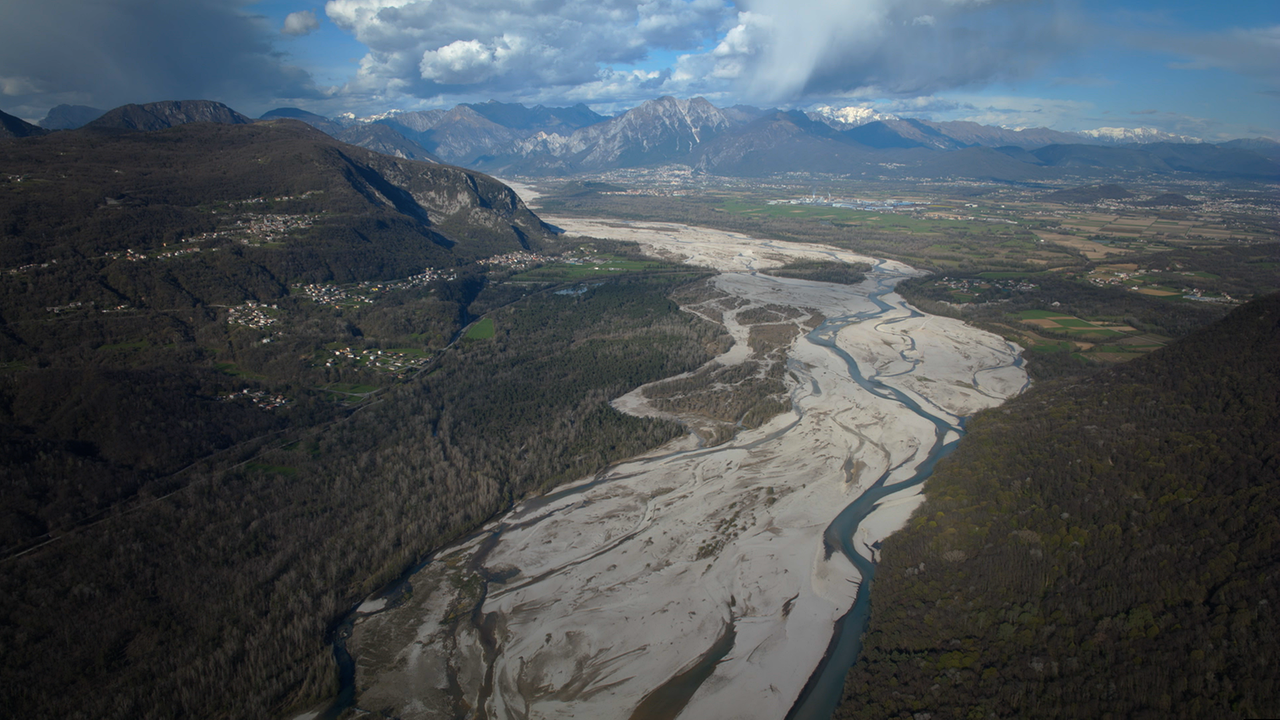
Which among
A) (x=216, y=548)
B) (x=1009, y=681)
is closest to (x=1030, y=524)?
(x=1009, y=681)

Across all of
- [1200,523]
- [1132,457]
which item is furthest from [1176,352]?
[1200,523]

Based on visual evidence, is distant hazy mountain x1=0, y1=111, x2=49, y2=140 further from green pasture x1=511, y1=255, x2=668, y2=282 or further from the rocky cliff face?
green pasture x1=511, y1=255, x2=668, y2=282

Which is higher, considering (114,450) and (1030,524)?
(114,450)

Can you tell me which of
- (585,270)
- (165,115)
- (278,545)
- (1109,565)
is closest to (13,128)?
(165,115)

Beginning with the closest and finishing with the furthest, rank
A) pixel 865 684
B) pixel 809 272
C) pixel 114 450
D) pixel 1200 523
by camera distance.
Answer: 1. pixel 865 684
2. pixel 1200 523
3. pixel 114 450
4. pixel 809 272

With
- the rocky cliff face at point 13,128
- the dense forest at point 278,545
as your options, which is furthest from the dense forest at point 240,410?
the rocky cliff face at point 13,128

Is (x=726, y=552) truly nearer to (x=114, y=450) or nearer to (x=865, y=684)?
(x=865, y=684)

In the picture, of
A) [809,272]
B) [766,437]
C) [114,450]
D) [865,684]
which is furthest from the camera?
[809,272]

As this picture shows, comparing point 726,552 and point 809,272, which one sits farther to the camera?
point 809,272

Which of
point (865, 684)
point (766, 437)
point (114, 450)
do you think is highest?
point (114, 450)

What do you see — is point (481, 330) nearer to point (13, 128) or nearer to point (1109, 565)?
point (1109, 565)
